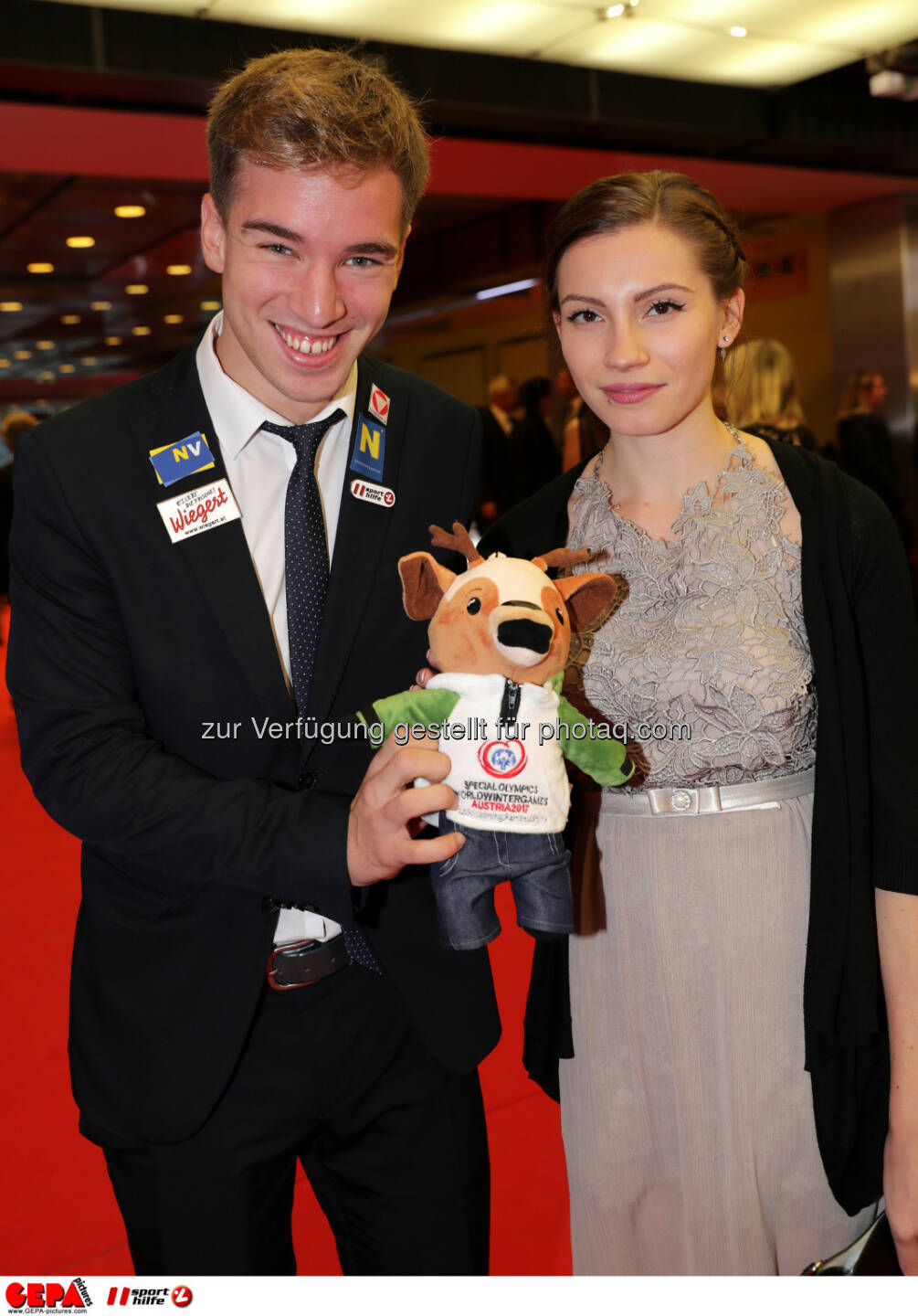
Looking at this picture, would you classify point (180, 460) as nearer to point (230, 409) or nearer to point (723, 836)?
point (230, 409)

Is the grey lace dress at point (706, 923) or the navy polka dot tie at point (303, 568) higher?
the navy polka dot tie at point (303, 568)

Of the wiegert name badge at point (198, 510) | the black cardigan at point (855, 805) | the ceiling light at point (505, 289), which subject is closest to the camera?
the wiegert name badge at point (198, 510)

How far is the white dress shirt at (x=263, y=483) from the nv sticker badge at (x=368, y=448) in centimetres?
6

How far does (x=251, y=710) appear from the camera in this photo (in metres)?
1.54

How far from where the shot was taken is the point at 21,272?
1257 cm

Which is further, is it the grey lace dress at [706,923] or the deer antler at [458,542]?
the grey lace dress at [706,923]

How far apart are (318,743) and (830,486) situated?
2.77 ft

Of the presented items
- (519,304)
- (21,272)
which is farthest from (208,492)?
(519,304)

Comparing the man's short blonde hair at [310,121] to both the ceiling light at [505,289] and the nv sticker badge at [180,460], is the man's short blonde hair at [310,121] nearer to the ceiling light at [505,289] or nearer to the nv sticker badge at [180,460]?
the nv sticker badge at [180,460]

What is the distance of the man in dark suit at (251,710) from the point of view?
1.48 m

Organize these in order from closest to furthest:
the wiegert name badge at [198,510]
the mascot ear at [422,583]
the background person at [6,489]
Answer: the mascot ear at [422,583] < the wiegert name badge at [198,510] < the background person at [6,489]

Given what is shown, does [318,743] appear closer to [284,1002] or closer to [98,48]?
[284,1002]

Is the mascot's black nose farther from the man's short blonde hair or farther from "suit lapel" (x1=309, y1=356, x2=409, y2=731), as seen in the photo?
the man's short blonde hair
